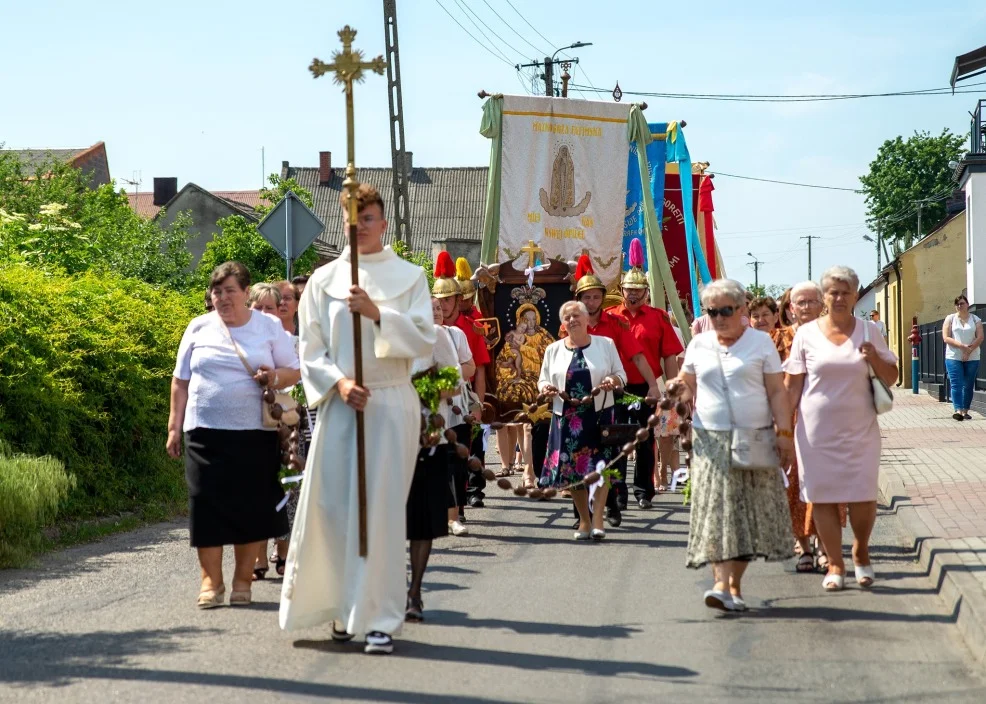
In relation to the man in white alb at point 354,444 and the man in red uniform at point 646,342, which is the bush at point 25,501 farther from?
the man in red uniform at point 646,342

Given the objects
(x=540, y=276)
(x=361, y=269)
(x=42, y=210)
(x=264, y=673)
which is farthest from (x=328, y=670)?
(x=42, y=210)

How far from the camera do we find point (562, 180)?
16.2 m

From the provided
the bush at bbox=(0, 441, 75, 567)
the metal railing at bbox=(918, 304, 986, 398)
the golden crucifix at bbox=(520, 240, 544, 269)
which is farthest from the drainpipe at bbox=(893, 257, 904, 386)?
the bush at bbox=(0, 441, 75, 567)

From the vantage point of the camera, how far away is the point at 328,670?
619cm

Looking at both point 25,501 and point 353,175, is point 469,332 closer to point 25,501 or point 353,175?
point 25,501

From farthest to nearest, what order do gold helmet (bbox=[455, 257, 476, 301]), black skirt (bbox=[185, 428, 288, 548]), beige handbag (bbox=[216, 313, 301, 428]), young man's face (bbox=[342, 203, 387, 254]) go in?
gold helmet (bbox=[455, 257, 476, 301]) < beige handbag (bbox=[216, 313, 301, 428]) < black skirt (bbox=[185, 428, 288, 548]) < young man's face (bbox=[342, 203, 387, 254])

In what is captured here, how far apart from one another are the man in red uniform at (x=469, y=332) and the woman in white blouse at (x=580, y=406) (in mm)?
1552

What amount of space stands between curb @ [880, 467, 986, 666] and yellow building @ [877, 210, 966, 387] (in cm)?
3971

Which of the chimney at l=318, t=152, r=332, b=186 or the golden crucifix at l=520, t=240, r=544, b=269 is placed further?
the chimney at l=318, t=152, r=332, b=186

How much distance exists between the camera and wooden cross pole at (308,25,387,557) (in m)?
6.66

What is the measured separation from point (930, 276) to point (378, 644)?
153 ft

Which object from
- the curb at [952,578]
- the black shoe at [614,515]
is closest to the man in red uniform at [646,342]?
the black shoe at [614,515]

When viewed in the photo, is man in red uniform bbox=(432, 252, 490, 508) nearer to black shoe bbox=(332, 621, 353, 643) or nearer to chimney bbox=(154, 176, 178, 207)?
black shoe bbox=(332, 621, 353, 643)

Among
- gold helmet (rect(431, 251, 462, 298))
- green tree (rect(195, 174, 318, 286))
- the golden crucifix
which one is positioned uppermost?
green tree (rect(195, 174, 318, 286))
